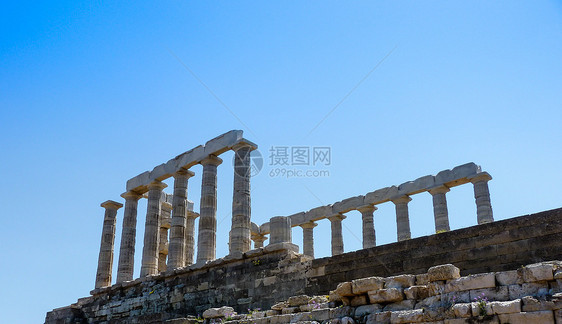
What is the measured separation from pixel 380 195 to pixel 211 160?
34.0 feet

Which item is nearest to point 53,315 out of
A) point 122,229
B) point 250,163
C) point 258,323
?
point 122,229

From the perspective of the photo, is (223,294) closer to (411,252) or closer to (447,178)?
(411,252)

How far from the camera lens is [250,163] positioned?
26469 mm

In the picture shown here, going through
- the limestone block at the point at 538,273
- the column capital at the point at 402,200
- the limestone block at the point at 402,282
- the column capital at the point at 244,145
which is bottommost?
the limestone block at the point at 538,273

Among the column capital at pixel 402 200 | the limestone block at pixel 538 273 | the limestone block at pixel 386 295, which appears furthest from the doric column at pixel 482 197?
the limestone block at pixel 538 273

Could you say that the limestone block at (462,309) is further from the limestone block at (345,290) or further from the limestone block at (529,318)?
the limestone block at (345,290)

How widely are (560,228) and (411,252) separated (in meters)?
3.85

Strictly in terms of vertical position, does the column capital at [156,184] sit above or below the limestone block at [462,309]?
above

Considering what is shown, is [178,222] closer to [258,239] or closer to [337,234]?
[337,234]

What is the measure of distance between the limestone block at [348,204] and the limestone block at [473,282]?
71.8 feet

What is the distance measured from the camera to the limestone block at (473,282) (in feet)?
35.1

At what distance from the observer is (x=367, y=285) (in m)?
12.2

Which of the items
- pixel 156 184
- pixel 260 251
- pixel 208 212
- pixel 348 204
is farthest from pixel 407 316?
pixel 348 204

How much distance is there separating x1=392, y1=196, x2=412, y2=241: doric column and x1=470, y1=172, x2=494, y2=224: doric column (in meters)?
4.00
